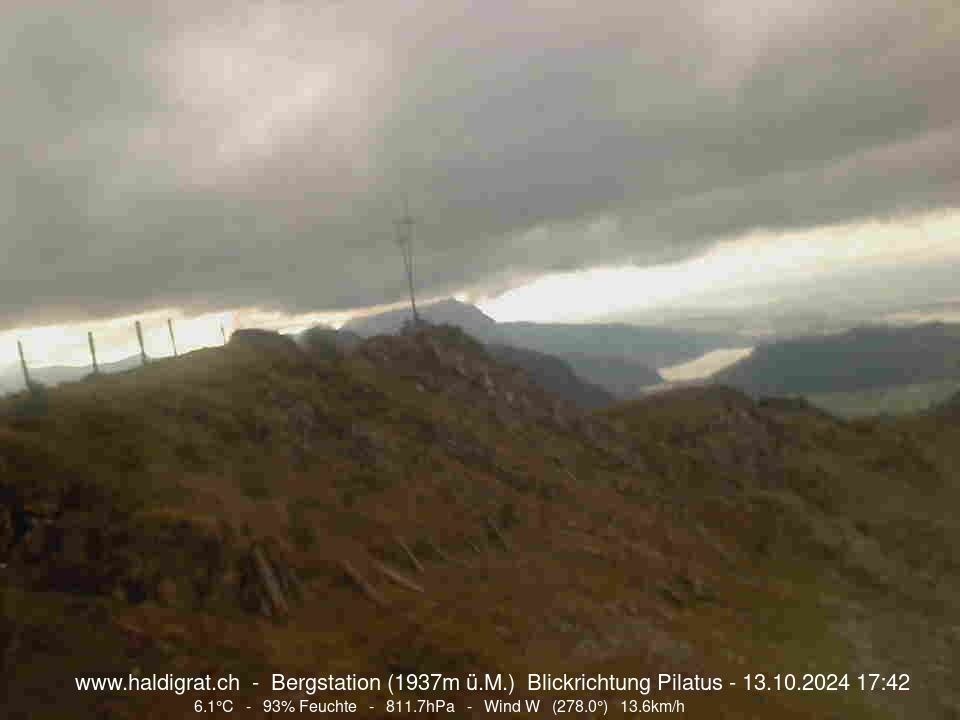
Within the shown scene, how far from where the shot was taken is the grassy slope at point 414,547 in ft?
47.2

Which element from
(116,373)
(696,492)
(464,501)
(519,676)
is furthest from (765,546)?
(116,373)

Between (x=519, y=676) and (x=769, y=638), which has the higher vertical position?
(x=519, y=676)

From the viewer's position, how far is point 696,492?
35312 millimetres

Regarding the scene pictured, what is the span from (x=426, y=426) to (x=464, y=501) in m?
5.23

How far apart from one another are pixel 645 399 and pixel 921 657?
31.6 meters

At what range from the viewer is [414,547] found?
2064 centimetres

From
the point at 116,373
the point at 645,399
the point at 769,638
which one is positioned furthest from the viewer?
the point at 645,399

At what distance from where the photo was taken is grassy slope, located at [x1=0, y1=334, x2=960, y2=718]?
14375 mm

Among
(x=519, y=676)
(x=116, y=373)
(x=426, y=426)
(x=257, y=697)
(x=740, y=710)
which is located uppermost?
(x=116, y=373)

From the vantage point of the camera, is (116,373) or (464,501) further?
(116,373)

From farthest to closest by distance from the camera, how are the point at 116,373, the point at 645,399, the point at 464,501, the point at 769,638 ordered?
the point at 645,399 → the point at 116,373 → the point at 464,501 → the point at 769,638

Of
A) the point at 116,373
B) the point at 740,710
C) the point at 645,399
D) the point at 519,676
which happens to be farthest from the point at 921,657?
the point at 645,399

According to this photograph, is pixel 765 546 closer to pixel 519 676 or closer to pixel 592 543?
pixel 592 543

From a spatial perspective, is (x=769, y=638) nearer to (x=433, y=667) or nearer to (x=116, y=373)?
(x=433, y=667)
